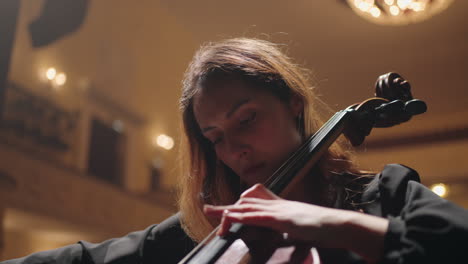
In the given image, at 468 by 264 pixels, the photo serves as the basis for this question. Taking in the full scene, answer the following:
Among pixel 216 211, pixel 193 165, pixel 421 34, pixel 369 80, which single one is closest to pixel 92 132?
pixel 369 80

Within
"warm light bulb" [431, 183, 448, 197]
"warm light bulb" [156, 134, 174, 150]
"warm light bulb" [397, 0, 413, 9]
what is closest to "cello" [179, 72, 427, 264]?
"warm light bulb" [397, 0, 413, 9]

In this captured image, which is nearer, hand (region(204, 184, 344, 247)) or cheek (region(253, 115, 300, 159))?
hand (region(204, 184, 344, 247))

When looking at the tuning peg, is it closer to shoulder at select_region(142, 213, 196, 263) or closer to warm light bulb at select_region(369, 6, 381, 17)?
shoulder at select_region(142, 213, 196, 263)

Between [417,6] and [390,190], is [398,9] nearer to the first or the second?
[417,6]

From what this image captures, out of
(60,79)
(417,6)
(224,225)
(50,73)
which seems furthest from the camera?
(60,79)

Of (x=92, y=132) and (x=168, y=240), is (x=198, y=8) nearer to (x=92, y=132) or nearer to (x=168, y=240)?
(x=92, y=132)

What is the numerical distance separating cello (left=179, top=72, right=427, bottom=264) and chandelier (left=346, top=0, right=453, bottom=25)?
9.08 feet

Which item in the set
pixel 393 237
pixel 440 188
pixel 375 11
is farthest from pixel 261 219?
pixel 440 188

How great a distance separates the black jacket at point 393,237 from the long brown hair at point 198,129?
0.08m

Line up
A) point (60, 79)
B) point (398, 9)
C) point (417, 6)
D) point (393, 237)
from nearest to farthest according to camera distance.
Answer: point (393, 237)
point (417, 6)
point (398, 9)
point (60, 79)

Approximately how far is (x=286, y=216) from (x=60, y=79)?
4532 millimetres

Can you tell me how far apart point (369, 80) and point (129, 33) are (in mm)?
2661

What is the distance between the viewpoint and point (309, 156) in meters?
0.98

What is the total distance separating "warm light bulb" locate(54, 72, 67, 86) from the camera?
189 inches
